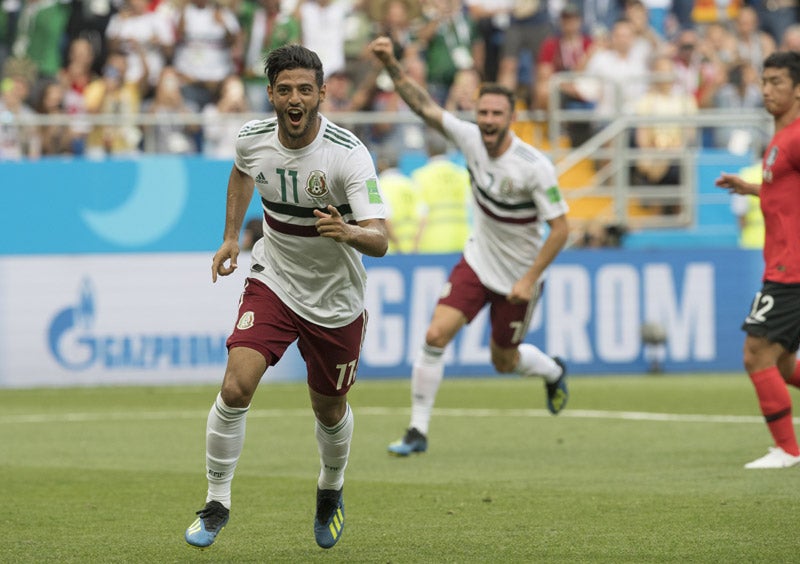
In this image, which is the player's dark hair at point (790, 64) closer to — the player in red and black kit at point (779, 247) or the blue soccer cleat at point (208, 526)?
the player in red and black kit at point (779, 247)

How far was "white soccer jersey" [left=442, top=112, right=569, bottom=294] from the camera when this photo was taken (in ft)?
36.9

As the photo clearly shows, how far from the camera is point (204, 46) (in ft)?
64.5

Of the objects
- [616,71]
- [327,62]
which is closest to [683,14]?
[616,71]

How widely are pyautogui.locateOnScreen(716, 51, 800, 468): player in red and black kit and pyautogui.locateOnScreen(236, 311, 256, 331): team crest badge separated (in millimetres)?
3738

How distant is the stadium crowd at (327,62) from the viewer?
18828 millimetres

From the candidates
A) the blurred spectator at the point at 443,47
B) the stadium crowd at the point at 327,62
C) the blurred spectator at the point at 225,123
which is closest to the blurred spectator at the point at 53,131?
the stadium crowd at the point at 327,62

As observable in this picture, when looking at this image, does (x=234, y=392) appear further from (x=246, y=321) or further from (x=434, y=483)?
(x=434, y=483)

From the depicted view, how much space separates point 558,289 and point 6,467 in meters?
8.61

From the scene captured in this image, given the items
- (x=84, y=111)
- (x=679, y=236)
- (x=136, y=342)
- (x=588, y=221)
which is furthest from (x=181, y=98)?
(x=679, y=236)

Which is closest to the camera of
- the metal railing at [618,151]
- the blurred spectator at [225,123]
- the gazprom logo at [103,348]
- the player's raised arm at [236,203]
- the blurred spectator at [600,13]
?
the player's raised arm at [236,203]

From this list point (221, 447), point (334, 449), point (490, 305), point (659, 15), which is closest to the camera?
point (221, 447)

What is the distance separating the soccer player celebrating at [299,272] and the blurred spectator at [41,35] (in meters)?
13.0

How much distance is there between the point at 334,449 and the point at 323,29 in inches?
504

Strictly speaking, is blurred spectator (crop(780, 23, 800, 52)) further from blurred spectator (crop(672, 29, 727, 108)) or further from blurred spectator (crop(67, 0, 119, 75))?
blurred spectator (crop(67, 0, 119, 75))
